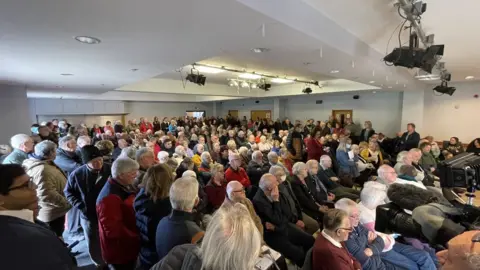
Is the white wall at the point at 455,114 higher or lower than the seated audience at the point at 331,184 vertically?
higher

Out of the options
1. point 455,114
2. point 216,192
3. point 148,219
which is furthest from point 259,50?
point 455,114

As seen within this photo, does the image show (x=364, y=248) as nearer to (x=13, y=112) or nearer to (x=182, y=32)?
(x=182, y=32)

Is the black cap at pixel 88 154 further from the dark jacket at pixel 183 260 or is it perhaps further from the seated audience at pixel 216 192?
the dark jacket at pixel 183 260

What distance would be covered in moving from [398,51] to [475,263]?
207 centimetres

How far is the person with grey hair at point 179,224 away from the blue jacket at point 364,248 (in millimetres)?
1141

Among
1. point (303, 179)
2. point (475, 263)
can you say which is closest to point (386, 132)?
point (303, 179)

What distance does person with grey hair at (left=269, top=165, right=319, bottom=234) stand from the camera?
2473 mm

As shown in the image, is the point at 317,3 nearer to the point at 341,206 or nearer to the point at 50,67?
the point at 341,206

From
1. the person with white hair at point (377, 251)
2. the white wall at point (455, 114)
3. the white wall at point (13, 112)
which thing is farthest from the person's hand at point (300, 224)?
the white wall at point (455, 114)

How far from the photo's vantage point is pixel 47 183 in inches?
83.7

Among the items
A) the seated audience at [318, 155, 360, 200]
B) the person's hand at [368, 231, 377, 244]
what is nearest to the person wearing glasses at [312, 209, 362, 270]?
the person's hand at [368, 231, 377, 244]

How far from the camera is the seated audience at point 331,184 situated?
3.49 m

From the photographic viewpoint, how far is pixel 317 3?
1933 mm

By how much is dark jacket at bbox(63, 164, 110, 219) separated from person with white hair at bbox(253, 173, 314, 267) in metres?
1.56
